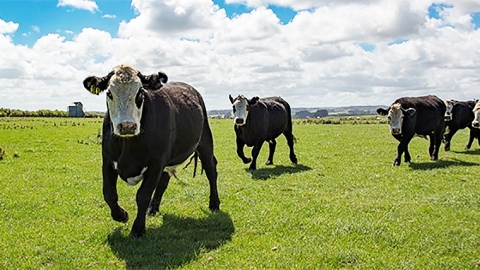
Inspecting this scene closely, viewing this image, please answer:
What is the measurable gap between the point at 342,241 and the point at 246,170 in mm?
8516

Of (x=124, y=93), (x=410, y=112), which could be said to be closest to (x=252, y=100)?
(x=410, y=112)

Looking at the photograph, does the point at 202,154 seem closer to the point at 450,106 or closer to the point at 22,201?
the point at 22,201

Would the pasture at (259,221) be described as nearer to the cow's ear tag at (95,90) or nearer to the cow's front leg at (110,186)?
the cow's front leg at (110,186)

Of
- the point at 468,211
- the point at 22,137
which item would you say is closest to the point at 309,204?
the point at 468,211

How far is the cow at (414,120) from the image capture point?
17750mm

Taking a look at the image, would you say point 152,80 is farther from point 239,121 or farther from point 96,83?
point 239,121

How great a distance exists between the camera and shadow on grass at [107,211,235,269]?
6754 millimetres

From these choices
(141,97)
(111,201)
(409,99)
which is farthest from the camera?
(409,99)

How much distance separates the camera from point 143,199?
7664 millimetres

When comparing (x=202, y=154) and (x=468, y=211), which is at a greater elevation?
(x=202, y=154)

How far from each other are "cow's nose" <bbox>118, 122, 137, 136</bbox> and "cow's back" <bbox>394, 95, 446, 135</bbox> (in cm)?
1365

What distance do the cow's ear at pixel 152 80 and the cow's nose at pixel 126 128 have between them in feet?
3.39

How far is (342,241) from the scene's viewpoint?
774 cm

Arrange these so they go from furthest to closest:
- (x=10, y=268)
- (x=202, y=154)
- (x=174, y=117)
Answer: (x=202, y=154) → (x=174, y=117) → (x=10, y=268)
